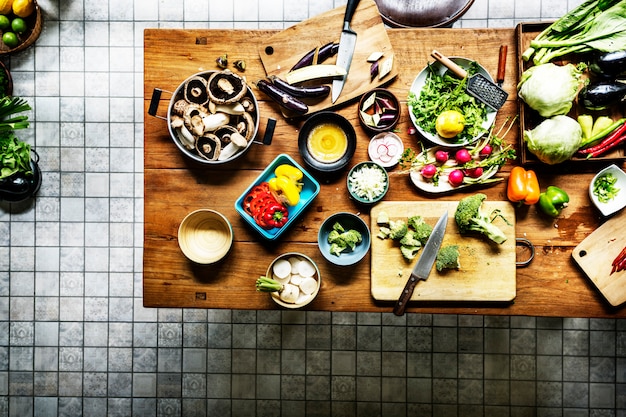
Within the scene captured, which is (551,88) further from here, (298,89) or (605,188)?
(298,89)

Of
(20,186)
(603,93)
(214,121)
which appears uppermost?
(603,93)

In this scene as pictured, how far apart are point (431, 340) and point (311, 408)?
3.33 ft

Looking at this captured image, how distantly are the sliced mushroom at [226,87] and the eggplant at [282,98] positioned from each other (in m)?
0.12

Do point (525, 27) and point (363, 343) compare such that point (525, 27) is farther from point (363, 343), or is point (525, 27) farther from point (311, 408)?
point (311, 408)

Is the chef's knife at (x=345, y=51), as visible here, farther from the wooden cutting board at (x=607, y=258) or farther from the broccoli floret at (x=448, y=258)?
the wooden cutting board at (x=607, y=258)

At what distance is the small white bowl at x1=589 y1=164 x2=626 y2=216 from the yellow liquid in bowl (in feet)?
4.14

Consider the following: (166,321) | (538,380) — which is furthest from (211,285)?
(538,380)

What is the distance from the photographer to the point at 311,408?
3566mm

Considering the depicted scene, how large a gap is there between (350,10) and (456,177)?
3.30 ft

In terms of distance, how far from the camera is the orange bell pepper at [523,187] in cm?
238

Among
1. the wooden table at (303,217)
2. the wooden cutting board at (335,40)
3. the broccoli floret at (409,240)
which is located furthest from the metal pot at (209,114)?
the broccoli floret at (409,240)

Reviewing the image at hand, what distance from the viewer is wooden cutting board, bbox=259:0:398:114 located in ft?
8.14

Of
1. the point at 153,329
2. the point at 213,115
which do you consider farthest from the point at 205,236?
the point at 153,329

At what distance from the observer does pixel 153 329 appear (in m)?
3.62
